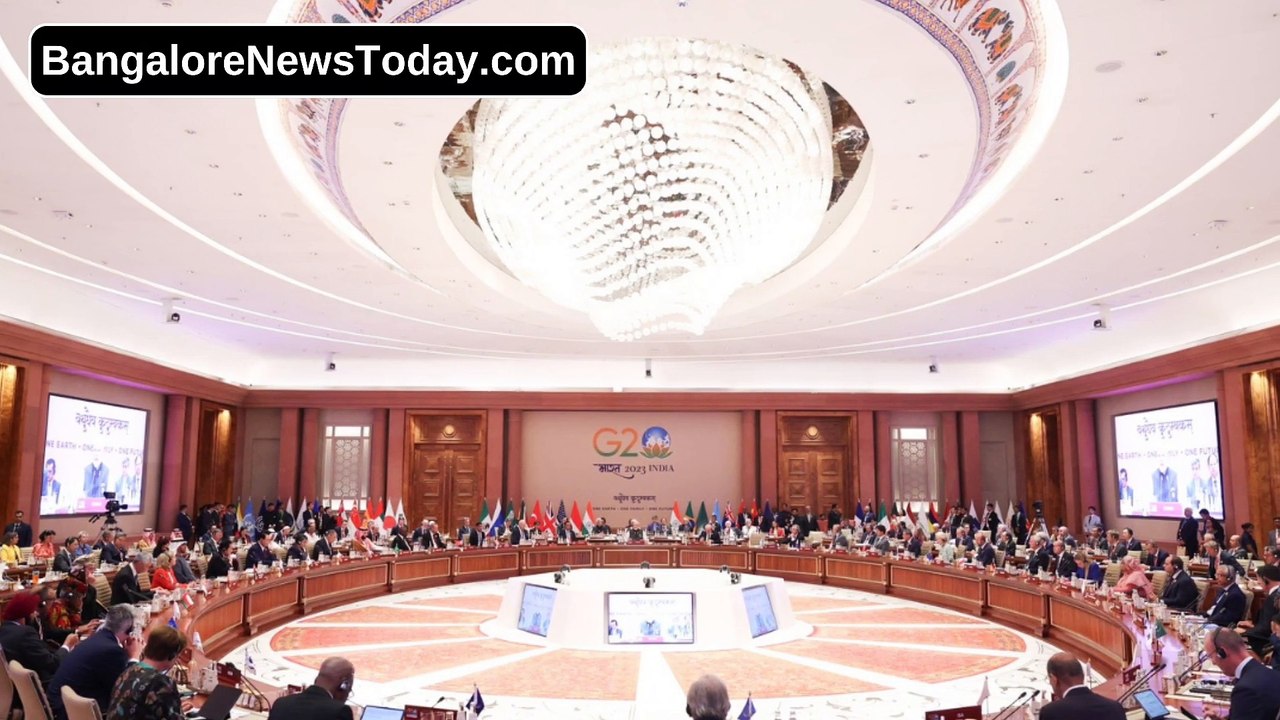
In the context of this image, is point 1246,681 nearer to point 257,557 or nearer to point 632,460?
point 257,557

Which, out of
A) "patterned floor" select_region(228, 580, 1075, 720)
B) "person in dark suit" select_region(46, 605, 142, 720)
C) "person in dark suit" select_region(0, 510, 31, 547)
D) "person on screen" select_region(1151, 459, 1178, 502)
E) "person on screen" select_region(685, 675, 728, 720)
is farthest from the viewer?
"person on screen" select_region(1151, 459, 1178, 502)

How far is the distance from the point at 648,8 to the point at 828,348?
15.2 m

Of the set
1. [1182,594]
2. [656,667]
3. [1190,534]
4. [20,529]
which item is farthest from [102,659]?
[1190,534]

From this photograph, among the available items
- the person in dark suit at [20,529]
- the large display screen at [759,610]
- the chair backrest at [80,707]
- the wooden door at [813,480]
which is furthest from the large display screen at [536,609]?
the wooden door at [813,480]

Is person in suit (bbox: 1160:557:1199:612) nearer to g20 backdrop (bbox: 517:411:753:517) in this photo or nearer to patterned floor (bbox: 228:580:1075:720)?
patterned floor (bbox: 228:580:1075:720)

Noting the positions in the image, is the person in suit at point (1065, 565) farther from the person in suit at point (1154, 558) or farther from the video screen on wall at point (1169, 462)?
the video screen on wall at point (1169, 462)

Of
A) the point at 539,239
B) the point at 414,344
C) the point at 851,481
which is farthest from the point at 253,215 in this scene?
the point at 851,481

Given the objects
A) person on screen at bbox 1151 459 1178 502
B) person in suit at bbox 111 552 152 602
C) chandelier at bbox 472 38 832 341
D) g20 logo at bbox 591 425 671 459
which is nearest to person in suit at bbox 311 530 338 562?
person in suit at bbox 111 552 152 602

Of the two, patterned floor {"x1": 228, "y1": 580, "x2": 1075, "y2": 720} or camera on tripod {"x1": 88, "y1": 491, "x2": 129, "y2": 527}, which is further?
camera on tripod {"x1": 88, "y1": 491, "x2": 129, "y2": 527}

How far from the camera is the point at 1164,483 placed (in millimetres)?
18172

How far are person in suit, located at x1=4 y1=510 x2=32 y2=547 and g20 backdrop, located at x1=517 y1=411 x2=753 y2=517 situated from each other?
11.6m

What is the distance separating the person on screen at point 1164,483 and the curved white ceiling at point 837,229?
2382 mm

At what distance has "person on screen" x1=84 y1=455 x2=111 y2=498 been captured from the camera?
17250 mm

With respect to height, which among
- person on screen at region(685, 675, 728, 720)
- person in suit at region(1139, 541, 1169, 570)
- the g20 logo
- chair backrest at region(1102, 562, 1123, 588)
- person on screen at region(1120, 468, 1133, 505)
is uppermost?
the g20 logo
